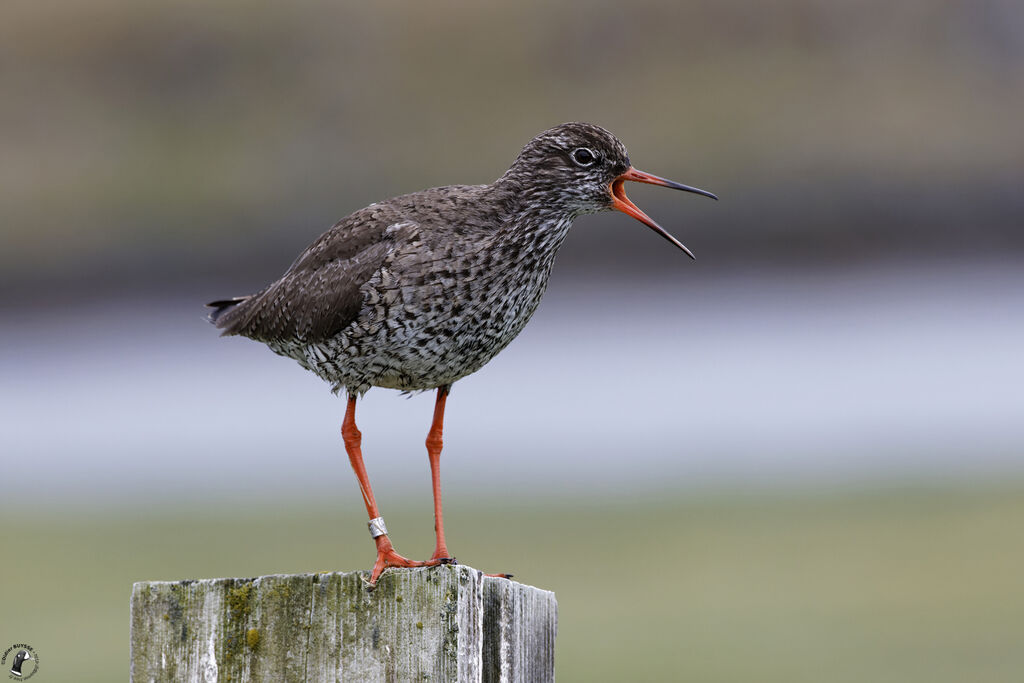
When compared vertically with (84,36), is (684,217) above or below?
below

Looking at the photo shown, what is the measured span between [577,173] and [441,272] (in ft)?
2.18

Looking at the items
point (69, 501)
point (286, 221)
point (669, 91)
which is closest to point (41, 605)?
point (69, 501)

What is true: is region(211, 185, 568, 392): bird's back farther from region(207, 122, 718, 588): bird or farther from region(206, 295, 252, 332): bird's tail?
region(206, 295, 252, 332): bird's tail

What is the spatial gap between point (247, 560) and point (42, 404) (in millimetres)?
8352

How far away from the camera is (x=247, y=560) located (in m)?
16.2

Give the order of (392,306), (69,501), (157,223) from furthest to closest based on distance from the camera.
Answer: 1. (157,223)
2. (69,501)
3. (392,306)

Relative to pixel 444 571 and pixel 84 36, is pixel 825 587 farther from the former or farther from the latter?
pixel 84 36

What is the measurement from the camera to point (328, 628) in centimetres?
327

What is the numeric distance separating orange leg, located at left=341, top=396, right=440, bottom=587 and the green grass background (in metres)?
7.83

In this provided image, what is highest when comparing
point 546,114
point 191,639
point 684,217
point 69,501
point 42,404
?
point 546,114

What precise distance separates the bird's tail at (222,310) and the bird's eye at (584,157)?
64.3 inches

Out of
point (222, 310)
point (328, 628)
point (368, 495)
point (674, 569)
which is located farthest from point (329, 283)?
point (674, 569)

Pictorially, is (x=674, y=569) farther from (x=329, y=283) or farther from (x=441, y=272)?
(x=441, y=272)

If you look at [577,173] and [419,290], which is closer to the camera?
[419,290]
